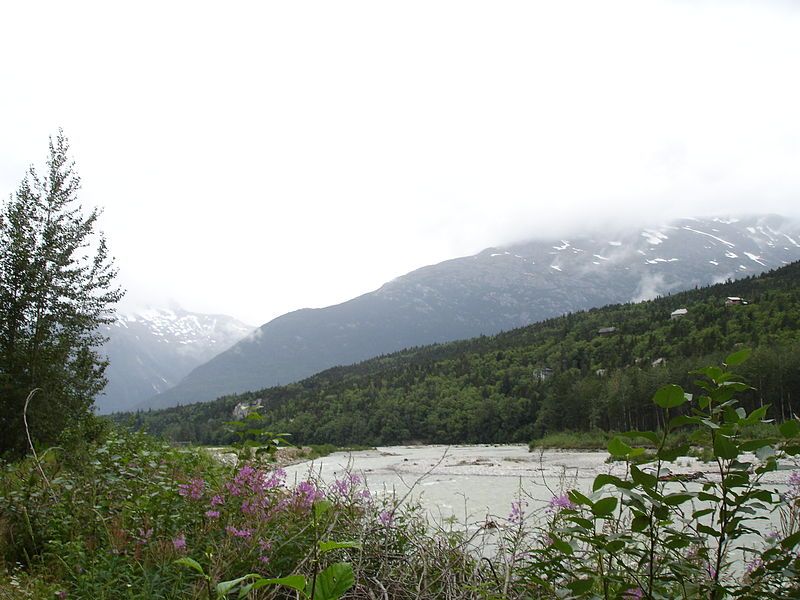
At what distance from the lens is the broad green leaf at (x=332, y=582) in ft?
3.61

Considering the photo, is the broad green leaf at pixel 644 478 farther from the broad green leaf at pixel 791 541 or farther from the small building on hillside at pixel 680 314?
the small building on hillside at pixel 680 314

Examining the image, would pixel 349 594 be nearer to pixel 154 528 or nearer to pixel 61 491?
pixel 154 528

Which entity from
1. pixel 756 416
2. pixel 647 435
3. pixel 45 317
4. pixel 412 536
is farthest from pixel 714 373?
pixel 45 317

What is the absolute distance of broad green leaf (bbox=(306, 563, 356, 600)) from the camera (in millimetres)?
1102

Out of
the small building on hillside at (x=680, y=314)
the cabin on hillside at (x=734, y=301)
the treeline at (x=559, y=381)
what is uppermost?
the cabin on hillside at (x=734, y=301)

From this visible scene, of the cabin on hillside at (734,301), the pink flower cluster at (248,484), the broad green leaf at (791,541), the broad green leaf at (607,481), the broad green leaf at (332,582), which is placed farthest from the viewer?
the cabin on hillside at (734,301)

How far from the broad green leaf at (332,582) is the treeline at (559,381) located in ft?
156

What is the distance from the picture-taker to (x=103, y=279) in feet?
35.6

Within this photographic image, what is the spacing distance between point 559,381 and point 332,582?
74756 mm

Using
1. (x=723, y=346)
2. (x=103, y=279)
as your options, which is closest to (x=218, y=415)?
(x=723, y=346)

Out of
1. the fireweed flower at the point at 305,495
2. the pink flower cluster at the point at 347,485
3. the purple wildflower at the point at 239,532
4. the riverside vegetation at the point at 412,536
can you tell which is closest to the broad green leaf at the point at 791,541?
the riverside vegetation at the point at 412,536

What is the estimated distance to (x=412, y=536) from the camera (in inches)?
121

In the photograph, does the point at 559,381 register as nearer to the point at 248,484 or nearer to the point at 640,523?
the point at 248,484

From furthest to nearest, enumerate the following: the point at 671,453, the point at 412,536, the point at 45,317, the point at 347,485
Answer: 1. the point at 45,317
2. the point at 347,485
3. the point at 412,536
4. the point at 671,453
